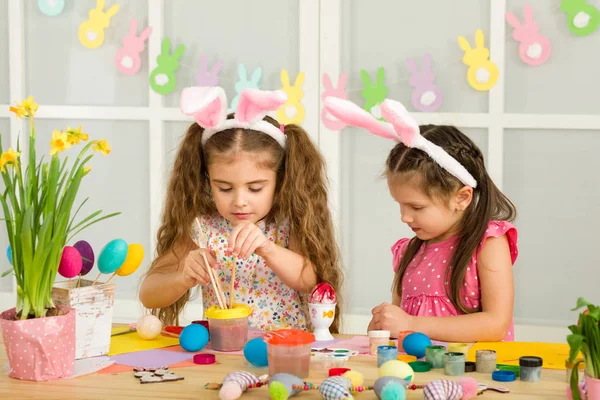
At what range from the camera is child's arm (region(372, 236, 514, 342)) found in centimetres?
172

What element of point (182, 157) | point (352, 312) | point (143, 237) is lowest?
point (352, 312)

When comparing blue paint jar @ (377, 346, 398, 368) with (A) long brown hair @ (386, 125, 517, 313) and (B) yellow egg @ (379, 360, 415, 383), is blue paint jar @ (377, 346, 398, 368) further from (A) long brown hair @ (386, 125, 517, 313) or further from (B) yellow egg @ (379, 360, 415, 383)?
(A) long brown hair @ (386, 125, 517, 313)

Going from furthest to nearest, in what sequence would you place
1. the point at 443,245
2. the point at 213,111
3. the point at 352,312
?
1. the point at 352,312
2. the point at 443,245
3. the point at 213,111

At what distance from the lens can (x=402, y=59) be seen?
12.4 ft

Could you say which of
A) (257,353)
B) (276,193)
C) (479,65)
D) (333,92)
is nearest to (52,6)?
(333,92)

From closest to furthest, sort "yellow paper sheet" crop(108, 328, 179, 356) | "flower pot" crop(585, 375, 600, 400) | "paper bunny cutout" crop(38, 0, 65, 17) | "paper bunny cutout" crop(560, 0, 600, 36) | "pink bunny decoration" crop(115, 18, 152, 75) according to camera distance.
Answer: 1. "flower pot" crop(585, 375, 600, 400)
2. "yellow paper sheet" crop(108, 328, 179, 356)
3. "paper bunny cutout" crop(560, 0, 600, 36)
4. "pink bunny decoration" crop(115, 18, 152, 75)
5. "paper bunny cutout" crop(38, 0, 65, 17)

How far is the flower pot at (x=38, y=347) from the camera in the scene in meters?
1.40

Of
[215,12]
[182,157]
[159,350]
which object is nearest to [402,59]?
[215,12]

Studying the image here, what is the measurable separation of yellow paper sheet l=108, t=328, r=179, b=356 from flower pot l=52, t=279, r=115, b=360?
36 millimetres

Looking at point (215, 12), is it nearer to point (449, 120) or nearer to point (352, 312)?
point (449, 120)

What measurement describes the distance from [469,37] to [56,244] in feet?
8.58

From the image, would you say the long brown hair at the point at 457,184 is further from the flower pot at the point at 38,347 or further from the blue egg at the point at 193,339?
the flower pot at the point at 38,347

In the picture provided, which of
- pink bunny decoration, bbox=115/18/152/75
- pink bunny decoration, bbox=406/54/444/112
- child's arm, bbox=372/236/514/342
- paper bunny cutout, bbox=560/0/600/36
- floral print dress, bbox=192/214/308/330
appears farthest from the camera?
pink bunny decoration, bbox=115/18/152/75

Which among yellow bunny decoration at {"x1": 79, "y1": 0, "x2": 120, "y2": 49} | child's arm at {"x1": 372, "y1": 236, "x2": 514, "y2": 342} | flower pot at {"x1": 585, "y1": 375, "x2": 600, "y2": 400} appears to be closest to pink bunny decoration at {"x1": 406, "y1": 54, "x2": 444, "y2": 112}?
yellow bunny decoration at {"x1": 79, "y1": 0, "x2": 120, "y2": 49}
